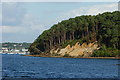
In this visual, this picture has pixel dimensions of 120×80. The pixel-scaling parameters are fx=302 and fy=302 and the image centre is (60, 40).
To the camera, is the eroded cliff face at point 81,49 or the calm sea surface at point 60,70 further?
the eroded cliff face at point 81,49

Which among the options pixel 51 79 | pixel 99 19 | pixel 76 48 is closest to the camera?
pixel 51 79

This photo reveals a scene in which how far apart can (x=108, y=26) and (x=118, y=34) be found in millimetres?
9916

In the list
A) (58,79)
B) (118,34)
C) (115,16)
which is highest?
(115,16)

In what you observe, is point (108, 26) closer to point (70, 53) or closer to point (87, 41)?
point (87, 41)

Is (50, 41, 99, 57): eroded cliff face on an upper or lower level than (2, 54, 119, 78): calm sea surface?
upper

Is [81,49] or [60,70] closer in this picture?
[60,70]

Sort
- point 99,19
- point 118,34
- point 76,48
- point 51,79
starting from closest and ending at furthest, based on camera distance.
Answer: point 51,79
point 118,34
point 76,48
point 99,19

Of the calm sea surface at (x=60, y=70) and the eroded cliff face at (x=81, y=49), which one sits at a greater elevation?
the eroded cliff face at (x=81, y=49)

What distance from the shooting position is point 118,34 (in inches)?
6752

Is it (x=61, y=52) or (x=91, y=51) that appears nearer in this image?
(x=91, y=51)

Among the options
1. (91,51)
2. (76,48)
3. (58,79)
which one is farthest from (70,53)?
(58,79)

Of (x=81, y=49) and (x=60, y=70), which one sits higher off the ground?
(x=81, y=49)

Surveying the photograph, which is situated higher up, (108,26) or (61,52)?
(108,26)

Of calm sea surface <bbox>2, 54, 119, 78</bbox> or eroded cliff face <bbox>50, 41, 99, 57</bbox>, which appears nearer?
calm sea surface <bbox>2, 54, 119, 78</bbox>
